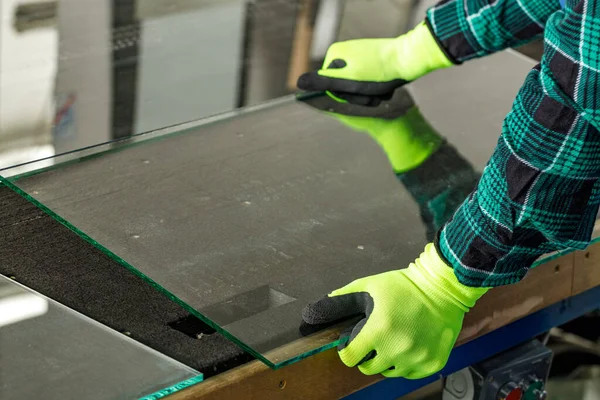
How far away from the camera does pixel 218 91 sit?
1718 mm

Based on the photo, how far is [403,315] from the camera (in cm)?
114

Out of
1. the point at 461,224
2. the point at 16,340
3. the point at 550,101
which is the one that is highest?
the point at 550,101

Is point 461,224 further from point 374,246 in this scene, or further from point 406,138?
point 406,138

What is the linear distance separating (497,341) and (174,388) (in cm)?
54

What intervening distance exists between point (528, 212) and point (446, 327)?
0.64 ft

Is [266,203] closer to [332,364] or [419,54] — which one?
[332,364]

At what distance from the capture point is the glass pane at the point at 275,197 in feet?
3.92

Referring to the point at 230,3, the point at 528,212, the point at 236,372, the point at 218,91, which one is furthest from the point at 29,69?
the point at 528,212

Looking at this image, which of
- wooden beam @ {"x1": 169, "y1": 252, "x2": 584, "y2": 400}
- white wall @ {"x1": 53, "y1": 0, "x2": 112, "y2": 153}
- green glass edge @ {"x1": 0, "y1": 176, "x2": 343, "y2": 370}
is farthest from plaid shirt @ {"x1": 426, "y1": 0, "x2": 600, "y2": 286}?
white wall @ {"x1": 53, "y1": 0, "x2": 112, "y2": 153}

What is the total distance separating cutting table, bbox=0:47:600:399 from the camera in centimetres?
107

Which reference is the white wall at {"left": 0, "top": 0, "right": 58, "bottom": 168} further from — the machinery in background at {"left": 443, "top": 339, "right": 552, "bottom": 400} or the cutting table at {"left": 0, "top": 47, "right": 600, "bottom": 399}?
the machinery in background at {"left": 443, "top": 339, "right": 552, "bottom": 400}

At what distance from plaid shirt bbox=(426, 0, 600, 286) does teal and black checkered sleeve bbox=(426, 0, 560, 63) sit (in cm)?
44

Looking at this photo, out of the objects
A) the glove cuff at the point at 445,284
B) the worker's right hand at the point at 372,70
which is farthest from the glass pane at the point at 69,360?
the worker's right hand at the point at 372,70

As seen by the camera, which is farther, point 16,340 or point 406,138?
point 406,138
